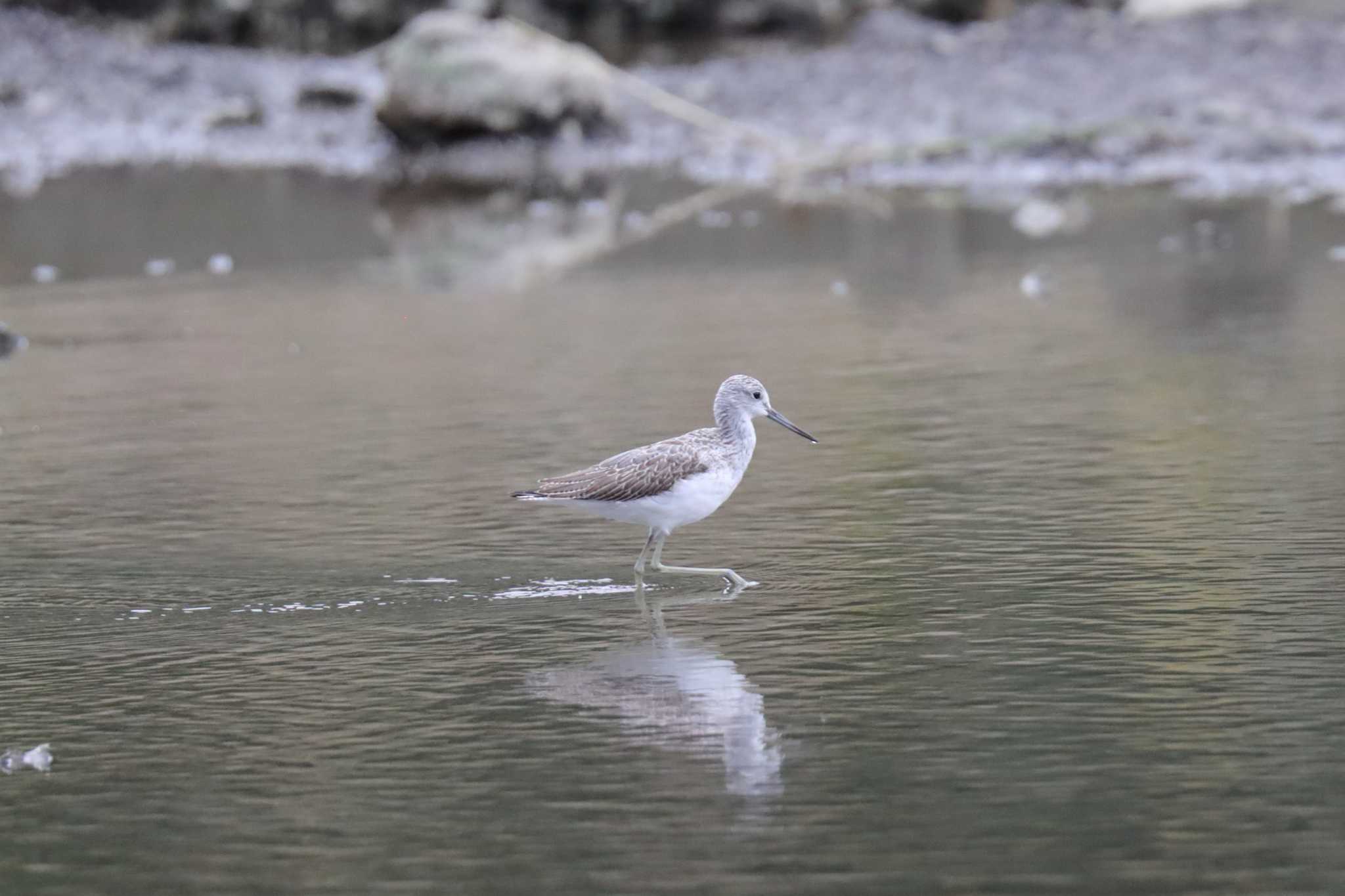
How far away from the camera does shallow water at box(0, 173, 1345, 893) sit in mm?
6453

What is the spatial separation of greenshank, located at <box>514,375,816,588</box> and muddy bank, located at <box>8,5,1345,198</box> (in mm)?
14669

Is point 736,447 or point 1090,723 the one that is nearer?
point 1090,723

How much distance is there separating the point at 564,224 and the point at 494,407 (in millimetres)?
9879

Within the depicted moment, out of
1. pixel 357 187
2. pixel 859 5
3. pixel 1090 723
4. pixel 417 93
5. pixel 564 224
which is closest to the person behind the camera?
pixel 1090 723

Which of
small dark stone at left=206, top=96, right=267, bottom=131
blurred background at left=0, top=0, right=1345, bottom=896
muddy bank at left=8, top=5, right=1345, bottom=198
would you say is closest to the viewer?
blurred background at left=0, top=0, right=1345, bottom=896

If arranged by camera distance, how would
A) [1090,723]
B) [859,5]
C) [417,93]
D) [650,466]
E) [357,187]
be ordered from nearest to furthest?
[1090,723]
[650,466]
[357,187]
[417,93]
[859,5]

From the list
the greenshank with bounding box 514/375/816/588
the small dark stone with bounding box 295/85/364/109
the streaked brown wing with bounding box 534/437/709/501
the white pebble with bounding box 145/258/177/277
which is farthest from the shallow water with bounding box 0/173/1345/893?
the small dark stone with bounding box 295/85/364/109

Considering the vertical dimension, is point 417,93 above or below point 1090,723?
above

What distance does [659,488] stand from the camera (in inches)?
382

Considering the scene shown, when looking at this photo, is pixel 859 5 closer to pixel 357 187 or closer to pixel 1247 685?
pixel 357 187

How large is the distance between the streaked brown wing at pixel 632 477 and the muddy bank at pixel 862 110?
14785mm

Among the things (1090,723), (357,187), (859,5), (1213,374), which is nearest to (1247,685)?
(1090,723)

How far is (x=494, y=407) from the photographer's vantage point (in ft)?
46.9

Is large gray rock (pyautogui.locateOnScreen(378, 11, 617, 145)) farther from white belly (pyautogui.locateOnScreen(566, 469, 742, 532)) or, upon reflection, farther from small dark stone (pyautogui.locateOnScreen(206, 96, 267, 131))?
white belly (pyautogui.locateOnScreen(566, 469, 742, 532))
